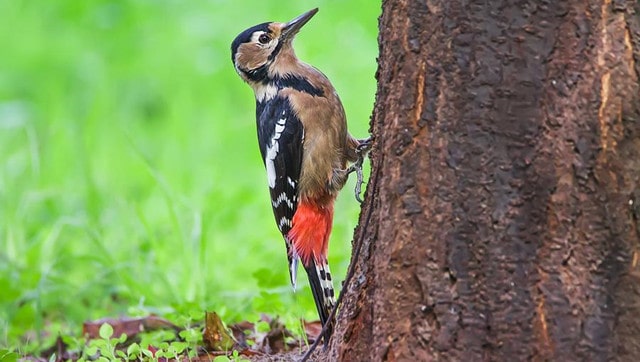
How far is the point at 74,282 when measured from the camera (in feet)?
21.9

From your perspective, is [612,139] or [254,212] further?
[254,212]

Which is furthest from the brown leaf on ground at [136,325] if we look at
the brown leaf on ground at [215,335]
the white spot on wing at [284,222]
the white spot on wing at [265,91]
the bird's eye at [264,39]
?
the bird's eye at [264,39]

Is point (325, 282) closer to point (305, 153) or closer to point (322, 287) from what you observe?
point (322, 287)

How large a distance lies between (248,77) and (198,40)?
501cm

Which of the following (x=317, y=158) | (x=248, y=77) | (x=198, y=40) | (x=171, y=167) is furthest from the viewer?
(x=198, y=40)

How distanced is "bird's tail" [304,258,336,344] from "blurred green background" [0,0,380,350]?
0.82 feet

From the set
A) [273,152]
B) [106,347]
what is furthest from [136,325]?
[273,152]

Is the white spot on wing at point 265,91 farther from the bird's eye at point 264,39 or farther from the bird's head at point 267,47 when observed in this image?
the bird's eye at point 264,39

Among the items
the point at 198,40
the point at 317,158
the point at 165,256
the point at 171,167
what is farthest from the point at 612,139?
the point at 198,40

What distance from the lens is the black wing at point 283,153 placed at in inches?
214

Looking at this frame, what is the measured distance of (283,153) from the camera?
546cm

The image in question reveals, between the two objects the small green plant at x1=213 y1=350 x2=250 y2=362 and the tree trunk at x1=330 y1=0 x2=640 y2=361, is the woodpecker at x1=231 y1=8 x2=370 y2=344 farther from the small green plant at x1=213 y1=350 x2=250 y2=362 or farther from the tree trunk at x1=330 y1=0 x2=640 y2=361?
the tree trunk at x1=330 y1=0 x2=640 y2=361

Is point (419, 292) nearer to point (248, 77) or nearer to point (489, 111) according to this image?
point (489, 111)

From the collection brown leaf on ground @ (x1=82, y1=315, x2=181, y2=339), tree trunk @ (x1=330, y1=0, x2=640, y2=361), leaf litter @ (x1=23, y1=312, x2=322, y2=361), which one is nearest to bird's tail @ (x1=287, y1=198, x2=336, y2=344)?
leaf litter @ (x1=23, y1=312, x2=322, y2=361)
